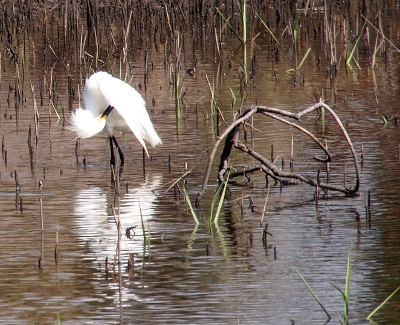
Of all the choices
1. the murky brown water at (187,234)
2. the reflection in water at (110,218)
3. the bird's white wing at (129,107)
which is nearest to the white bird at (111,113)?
the bird's white wing at (129,107)

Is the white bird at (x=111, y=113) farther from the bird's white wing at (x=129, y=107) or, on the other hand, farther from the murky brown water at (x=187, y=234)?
the murky brown water at (x=187, y=234)

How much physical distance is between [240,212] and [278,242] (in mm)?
915

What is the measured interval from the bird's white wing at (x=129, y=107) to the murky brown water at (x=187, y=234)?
0.28 meters

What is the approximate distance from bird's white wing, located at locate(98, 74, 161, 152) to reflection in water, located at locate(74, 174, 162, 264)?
0.76 m

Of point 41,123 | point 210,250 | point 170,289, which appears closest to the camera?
point 170,289

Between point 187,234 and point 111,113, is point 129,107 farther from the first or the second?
point 187,234

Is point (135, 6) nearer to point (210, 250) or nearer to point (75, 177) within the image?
point (75, 177)

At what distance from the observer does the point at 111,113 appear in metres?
9.95

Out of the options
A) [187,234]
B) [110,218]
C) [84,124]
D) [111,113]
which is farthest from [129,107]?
[187,234]

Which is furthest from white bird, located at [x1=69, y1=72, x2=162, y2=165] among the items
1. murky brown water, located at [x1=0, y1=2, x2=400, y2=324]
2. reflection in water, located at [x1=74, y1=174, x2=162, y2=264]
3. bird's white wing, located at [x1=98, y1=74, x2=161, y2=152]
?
reflection in water, located at [x1=74, y1=174, x2=162, y2=264]

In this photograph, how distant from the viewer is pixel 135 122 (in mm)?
9727

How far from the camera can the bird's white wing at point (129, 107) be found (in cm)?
969

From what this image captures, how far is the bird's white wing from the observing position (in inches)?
381

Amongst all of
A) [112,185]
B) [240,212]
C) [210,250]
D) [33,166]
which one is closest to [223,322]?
[210,250]
